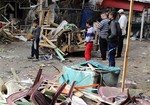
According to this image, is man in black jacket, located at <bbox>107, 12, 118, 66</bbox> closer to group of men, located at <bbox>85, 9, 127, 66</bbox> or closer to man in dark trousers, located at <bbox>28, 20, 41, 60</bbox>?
group of men, located at <bbox>85, 9, 127, 66</bbox>

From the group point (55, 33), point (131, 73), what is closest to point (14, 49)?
point (55, 33)

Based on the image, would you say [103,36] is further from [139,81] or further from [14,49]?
[14,49]

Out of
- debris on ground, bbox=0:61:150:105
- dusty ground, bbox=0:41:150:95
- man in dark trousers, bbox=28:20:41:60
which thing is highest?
man in dark trousers, bbox=28:20:41:60

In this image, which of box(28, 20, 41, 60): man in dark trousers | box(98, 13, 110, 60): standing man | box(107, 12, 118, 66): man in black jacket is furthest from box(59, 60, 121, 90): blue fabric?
box(28, 20, 41, 60): man in dark trousers

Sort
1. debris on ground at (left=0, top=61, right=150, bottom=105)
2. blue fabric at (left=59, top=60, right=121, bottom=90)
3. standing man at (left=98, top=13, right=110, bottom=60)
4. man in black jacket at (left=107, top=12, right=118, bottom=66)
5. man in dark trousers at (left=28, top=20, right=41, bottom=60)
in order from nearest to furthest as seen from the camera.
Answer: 1. debris on ground at (left=0, top=61, right=150, bottom=105)
2. blue fabric at (left=59, top=60, right=121, bottom=90)
3. man in black jacket at (left=107, top=12, right=118, bottom=66)
4. standing man at (left=98, top=13, right=110, bottom=60)
5. man in dark trousers at (left=28, top=20, right=41, bottom=60)

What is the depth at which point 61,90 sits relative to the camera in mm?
5289

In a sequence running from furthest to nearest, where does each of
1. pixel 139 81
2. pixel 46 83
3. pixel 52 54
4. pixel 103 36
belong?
pixel 52 54 → pixel 103 36 → pixel 139 81 → pixel 46 83

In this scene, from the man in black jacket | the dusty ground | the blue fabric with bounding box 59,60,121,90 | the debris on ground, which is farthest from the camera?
the man in black jacket

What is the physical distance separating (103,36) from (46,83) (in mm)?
5248

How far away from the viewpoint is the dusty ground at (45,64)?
9.26 meters

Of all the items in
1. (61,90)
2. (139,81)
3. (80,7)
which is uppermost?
(80,7)

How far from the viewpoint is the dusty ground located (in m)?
9.26

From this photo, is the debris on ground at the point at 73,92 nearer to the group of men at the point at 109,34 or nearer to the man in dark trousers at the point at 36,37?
the group of men at the point at 109,34

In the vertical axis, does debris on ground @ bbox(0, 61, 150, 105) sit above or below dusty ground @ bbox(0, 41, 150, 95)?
above
